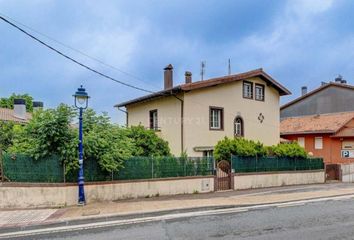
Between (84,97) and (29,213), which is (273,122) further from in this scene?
(29,213)

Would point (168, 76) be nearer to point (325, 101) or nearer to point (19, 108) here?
point (19, 108)

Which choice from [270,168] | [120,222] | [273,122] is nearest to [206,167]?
[270,168]

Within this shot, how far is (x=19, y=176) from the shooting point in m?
13.9

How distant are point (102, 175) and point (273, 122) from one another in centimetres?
1786

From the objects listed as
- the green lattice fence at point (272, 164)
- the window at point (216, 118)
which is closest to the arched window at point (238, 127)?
the window at point (216, 118)

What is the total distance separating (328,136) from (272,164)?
46.1 feet

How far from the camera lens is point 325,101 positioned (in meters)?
42.9

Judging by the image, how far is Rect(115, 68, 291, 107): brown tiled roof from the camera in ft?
79.4

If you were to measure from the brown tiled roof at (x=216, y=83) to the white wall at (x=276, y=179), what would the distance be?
6665mm

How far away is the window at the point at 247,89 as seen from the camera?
2797 cm

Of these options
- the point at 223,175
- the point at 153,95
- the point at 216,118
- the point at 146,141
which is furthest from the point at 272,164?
the point at 153,95

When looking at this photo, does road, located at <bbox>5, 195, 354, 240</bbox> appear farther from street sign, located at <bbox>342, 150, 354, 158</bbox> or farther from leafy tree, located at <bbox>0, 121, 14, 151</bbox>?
street sign, located at <bbox>342, 150, 354, 158</bbox>

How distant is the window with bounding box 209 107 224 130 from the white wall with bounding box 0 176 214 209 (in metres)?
8.15

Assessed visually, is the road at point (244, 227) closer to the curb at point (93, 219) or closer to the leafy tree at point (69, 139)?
the curb at point (93, 219)
